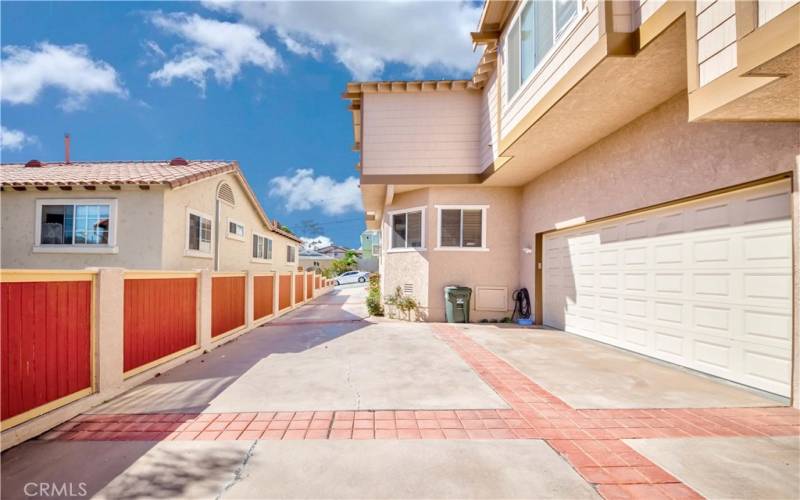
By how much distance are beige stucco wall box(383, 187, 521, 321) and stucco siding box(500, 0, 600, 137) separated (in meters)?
2.91

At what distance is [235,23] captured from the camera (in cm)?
1847

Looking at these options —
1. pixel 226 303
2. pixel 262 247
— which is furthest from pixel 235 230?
pixel 226 303

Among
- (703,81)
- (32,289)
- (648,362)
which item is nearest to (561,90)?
(703,81)

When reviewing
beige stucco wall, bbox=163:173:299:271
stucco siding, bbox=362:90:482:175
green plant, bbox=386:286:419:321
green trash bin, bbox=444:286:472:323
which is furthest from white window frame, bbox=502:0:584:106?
beige stucco wall, bbox=163:173:299:271

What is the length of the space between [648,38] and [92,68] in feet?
134

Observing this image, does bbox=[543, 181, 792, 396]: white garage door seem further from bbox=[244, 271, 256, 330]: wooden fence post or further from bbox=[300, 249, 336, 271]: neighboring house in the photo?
bbox=[300, 249, 336, 271]: neighboring house

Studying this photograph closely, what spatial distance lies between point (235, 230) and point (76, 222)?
505cm

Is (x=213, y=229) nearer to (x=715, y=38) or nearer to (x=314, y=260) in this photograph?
(x=715, y=38)

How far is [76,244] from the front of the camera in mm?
9922

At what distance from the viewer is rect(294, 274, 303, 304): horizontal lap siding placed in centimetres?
1570

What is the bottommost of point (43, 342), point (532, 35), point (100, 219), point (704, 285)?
point (43, 342)

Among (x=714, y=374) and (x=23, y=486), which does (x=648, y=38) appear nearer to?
(x=714, y=374)

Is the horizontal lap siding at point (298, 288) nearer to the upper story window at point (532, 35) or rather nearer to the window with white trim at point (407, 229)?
the window with white trim at point (407, 229)

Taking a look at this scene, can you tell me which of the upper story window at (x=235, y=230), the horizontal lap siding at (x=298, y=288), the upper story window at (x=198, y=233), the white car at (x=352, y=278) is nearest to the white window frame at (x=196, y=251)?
the upper story window at (x=198, y=233)
